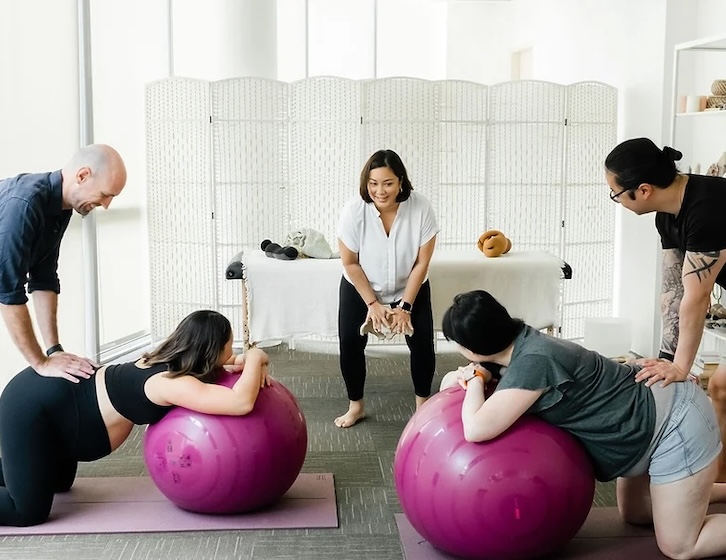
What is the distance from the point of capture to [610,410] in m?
2.43

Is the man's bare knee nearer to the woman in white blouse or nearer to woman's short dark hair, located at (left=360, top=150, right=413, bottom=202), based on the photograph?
the woman in white blouse

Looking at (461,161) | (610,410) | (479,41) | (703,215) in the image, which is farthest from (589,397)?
(479,41)

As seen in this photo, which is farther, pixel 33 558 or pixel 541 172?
pixel 541 172

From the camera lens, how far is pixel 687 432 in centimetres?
241

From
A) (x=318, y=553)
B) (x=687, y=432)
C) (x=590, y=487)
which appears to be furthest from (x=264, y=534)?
(x=687, y=432)

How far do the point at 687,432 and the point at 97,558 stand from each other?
1.66 meters

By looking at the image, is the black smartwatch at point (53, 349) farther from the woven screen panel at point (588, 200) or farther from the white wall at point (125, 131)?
the woven screen panel at point (588, 200)

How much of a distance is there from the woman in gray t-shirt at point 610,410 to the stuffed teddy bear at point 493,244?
223cm

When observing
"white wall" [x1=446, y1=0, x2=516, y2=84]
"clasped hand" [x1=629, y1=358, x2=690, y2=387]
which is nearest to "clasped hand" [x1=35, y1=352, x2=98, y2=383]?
"clasped hand" [x1=629, y1=358, x2=690, y2=387]

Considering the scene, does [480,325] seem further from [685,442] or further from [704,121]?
[704,121]

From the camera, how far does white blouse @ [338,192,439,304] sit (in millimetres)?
3727

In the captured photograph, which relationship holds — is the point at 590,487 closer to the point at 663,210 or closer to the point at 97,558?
the point at 663,210

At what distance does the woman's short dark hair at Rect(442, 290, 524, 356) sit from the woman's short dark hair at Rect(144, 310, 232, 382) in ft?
2.32

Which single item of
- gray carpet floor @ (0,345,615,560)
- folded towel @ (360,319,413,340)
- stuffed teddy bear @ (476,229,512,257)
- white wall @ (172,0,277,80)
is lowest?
gray carpet floor @ (0,345,615,560)
